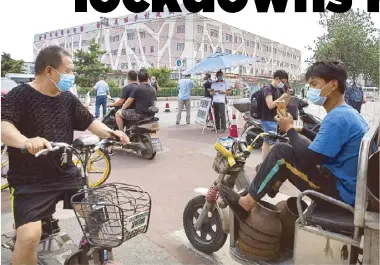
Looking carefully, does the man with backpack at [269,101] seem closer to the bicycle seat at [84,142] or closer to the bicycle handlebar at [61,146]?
the bicycle handlebar at [61,146]

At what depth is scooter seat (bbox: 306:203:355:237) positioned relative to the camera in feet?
7.06

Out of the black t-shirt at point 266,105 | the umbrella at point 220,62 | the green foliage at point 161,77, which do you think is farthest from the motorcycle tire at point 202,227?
the green foliage at point 161,77

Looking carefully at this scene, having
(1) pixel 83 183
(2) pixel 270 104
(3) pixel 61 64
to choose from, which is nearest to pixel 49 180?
(1) pixel 83 183

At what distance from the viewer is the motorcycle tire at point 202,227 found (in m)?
3.03

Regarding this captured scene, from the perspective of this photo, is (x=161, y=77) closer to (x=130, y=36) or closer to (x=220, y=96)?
(x=130, y=36)

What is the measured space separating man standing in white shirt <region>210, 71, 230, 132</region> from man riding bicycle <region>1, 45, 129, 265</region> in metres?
7.32

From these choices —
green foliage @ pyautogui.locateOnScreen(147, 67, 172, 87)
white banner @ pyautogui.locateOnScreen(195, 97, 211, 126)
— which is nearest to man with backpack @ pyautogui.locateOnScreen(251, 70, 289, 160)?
white banner @ pyautogui.locateOnScreen(195, 97, 211, 126)

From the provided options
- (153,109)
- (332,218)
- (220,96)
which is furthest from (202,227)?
(220,96)

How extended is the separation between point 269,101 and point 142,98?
248 centimetres

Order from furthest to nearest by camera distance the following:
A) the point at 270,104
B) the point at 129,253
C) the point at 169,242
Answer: the point at 270,104, the point at 169,242, the point at 129,253

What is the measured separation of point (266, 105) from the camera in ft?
18.8

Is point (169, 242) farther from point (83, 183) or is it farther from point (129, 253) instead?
point (83, 183)

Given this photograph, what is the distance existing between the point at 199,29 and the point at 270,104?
3973cm

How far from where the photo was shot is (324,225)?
2213mm
